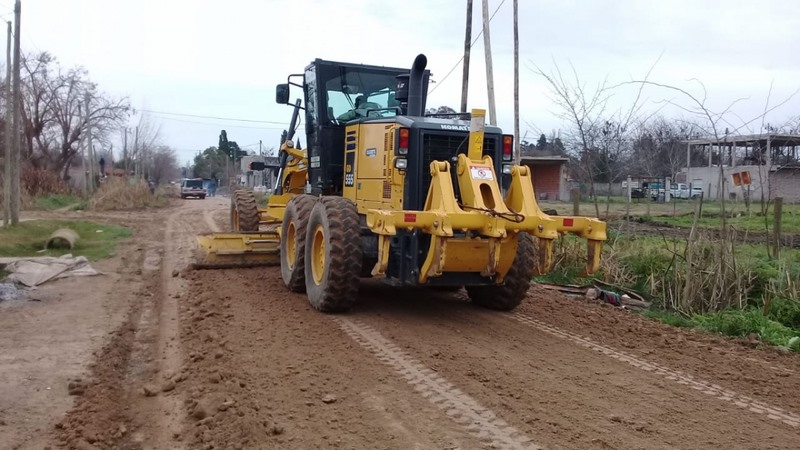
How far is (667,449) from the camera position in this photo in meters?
4.55

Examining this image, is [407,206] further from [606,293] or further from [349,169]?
[606,293]

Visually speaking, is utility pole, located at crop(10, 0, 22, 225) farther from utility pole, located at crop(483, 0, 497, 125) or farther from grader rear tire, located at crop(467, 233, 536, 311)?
grader rear tire, located at crop(467, 233, 536, 311)

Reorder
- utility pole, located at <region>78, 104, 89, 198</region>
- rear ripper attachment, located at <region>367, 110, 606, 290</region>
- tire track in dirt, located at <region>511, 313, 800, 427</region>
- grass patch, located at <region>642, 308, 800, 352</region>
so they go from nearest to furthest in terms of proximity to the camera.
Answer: tire track in dirt, located at <region>511, 313, 800, 427</region> → rear ripper attachment, located at <region>367, 110, 606, 290</region> → grass patch, located at <region>642, 308, 800, 352</region> → utility pole, located at <region>78, 104, 89, 198</region>

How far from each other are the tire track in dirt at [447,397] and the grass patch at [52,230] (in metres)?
9.28

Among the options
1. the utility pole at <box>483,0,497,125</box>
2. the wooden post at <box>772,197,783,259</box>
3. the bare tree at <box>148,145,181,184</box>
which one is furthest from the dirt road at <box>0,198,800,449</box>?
the bare tree at <box>148,145,181,184</box>

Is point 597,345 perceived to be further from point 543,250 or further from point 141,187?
point 141,187

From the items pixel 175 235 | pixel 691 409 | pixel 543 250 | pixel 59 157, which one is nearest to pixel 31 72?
pixel 59 157

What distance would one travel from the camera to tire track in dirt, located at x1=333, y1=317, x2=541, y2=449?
466 cm

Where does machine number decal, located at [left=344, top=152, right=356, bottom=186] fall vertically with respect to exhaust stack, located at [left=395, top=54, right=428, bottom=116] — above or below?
below

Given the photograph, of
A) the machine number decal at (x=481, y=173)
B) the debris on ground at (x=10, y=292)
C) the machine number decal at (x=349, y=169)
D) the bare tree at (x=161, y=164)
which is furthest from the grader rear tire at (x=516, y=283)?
the bare tree at (x=161, y=164)

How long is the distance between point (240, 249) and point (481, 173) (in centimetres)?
527

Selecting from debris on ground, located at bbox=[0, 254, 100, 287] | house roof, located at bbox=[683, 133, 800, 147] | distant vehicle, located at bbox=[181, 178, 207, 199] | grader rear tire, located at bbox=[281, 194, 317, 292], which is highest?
house roof, located at bbox=[683, 133, 800, 147]

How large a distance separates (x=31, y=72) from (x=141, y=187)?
1244 cm

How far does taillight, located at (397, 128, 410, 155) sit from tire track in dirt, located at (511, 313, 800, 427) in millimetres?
2416
